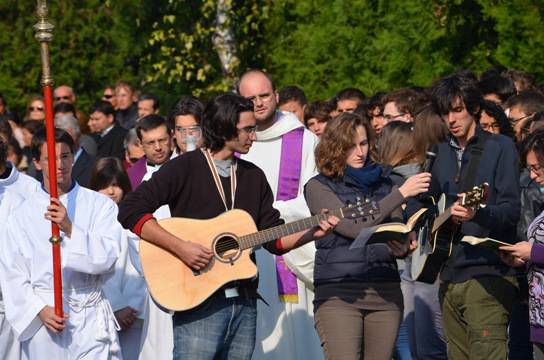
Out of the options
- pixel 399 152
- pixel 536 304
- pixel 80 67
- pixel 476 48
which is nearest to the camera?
pixel 536 304

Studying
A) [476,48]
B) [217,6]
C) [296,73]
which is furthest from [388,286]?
[217,6]

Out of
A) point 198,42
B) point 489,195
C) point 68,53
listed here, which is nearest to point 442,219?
point 489,195

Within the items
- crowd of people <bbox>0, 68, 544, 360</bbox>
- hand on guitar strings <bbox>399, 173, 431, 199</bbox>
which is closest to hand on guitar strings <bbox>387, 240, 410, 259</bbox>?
crowd of people <bbox>0, 68, 544, 360</bbox>

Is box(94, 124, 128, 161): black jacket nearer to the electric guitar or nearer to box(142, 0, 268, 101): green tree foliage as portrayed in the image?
box(142, 0, 268, 101): green tree foliage

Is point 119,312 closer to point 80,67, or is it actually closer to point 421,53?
point 421,53

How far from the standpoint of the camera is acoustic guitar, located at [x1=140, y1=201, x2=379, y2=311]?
329 inches

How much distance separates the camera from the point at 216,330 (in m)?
8.36

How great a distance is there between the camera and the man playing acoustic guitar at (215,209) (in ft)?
27.4

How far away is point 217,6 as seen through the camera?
21.1 metres

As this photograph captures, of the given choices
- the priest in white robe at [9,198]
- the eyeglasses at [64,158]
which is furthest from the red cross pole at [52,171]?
the priest in white robe at [9,198]

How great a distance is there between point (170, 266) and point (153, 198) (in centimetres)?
41

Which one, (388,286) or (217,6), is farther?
(217,6)

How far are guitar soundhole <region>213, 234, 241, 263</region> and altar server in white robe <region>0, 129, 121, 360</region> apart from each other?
0.92m

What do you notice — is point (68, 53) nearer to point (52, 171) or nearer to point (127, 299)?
point (127, 299)
